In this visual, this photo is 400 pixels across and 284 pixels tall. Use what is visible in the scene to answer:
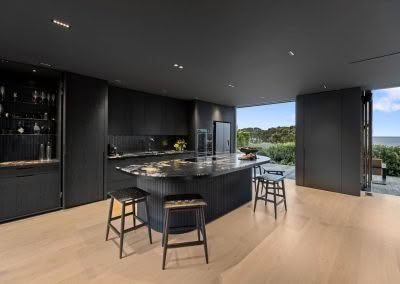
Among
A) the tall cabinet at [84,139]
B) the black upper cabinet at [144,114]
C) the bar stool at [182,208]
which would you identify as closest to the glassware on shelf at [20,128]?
the tall cabinet at [84,139]

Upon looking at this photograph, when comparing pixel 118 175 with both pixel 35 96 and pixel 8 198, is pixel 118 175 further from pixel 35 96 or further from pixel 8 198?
pixel 35 96

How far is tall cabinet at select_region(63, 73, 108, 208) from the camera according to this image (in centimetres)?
362

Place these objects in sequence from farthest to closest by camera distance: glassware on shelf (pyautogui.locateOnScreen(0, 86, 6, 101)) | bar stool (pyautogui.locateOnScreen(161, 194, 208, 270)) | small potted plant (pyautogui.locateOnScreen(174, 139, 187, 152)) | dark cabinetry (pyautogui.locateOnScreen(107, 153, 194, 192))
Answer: small potted plant (pyautogui.locateOnScreen(174, 139, 187, 152)) < dark cabinetry (pyautogui.locateOnScreen(107, 153, 194, 192)) < glassware on shelf (pyautogui.locateOnScreen(0, 86, 6, 101)) < bar stool (pyautogui.locateOnScreen(161, 194, 208, 270))

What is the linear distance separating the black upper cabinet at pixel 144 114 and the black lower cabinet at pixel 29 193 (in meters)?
1.61

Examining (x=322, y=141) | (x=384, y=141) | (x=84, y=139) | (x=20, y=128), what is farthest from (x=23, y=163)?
(x=384, y=141)

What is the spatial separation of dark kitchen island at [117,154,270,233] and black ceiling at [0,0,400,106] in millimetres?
1684

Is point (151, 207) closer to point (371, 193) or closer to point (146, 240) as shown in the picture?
point (146, 240)

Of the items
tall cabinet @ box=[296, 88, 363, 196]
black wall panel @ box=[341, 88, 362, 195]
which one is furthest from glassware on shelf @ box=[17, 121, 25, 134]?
black wall panel @ box=[341, 88, 362, 195]

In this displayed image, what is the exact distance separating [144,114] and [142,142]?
33.7 inches

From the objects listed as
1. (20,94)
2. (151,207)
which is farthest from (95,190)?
(20,94)

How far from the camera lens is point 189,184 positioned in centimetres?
273

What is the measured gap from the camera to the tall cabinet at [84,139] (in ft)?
11.9

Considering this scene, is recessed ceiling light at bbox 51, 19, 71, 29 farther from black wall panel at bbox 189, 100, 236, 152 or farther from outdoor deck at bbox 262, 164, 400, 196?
outdoor deck at bbox 262, 164, 400, 196

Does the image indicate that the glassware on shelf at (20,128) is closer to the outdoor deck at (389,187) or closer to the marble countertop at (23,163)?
the marble countertop at (23,163)
